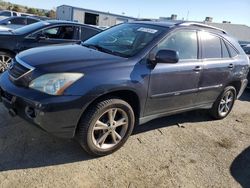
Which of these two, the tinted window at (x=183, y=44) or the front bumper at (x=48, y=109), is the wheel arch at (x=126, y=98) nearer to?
the front bumper at (x=48, y=109)

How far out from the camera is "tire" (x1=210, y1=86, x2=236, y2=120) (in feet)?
18.0

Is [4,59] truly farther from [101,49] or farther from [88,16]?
[88,16]

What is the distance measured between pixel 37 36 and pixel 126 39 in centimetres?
341

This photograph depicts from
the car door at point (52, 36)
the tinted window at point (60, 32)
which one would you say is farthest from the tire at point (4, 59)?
the tinted window at point (60, 32)

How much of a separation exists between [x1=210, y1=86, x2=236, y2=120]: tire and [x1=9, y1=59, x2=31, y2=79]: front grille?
3.55 meters

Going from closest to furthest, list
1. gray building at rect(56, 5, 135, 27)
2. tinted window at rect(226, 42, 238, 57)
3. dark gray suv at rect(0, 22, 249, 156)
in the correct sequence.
Result: dark gray suv at rect(0, 22, 249, 156) → tinted window at rect(226, 42, 238, 57) → gray building at rect(56, 5, 135, 27)

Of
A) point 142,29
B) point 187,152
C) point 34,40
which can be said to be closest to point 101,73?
point 142,29

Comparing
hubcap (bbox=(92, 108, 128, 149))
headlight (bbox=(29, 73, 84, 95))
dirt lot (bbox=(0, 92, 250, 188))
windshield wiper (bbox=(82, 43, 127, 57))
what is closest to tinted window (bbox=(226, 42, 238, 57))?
dirt lot (bbox=(0, 92, 250, 188))

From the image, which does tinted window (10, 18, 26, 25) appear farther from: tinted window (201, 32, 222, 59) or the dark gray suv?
tinted window (201, 32, 222, 59)

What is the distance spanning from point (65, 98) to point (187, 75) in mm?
2065

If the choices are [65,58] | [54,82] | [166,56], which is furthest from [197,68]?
[54,82]

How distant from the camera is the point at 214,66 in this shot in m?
4.95

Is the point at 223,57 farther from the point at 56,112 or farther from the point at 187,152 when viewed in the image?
the point at 56,112

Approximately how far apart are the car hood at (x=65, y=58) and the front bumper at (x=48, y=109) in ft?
1.13
